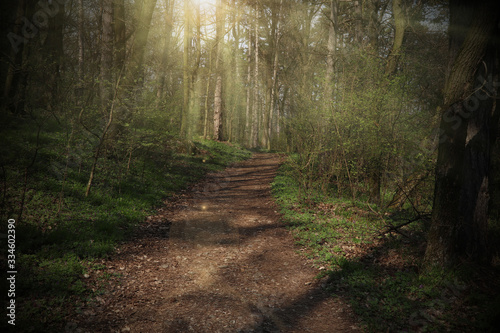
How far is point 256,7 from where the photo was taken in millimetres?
20938

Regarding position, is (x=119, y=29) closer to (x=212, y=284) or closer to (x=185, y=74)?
(x=185, y=74)

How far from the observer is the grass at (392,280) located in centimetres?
340

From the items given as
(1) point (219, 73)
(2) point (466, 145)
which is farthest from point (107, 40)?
(1) point (219, 73)

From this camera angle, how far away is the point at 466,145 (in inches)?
169

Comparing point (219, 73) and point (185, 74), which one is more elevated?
point (219, 73)

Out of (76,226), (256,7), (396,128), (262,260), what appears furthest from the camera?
(256,7)

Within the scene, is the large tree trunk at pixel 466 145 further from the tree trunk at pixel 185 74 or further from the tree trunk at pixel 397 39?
the tree trunk at pixel 185 74

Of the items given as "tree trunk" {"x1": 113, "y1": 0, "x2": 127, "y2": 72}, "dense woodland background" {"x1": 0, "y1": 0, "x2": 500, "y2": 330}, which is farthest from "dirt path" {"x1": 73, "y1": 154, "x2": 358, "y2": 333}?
"tree trunk" {"x1": 113, "y1": 0, "x2": 127, "y2": 72}

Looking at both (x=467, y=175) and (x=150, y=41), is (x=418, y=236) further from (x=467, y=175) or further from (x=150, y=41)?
(x=150, y=41)

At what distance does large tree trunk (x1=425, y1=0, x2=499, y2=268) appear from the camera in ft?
12.8

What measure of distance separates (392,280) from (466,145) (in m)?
2.47

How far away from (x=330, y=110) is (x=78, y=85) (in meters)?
6.49

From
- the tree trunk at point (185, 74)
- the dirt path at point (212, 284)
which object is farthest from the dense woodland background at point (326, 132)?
the dirt path at point (212, 284)

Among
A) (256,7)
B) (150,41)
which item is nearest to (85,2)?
(150,41)
